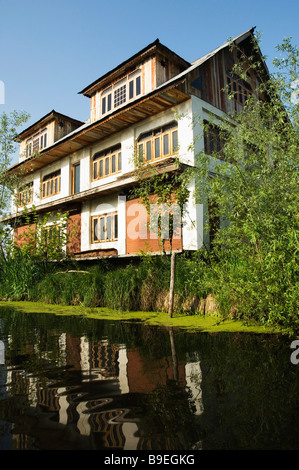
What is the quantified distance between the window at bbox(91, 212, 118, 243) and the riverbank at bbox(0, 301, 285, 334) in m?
5.90

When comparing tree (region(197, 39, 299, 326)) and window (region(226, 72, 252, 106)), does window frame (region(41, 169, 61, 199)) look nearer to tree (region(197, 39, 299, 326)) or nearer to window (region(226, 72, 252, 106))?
window (region(226, 72, 252, 106))

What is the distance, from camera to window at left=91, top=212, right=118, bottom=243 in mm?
14914

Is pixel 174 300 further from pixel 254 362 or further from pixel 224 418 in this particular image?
pixel 224 418

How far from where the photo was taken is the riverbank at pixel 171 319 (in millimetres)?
5798

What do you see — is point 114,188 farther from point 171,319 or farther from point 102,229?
point 171,319

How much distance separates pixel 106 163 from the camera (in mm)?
15758

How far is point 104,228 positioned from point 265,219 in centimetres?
1071

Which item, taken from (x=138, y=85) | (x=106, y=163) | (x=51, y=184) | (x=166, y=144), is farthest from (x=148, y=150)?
(x=51, y=184)

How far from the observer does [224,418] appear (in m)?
2.28

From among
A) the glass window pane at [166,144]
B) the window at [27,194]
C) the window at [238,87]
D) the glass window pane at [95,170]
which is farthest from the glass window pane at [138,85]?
the window at [27,194]

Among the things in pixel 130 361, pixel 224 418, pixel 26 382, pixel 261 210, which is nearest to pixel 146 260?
pixel 261 210

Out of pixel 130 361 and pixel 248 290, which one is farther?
pixel 248 290

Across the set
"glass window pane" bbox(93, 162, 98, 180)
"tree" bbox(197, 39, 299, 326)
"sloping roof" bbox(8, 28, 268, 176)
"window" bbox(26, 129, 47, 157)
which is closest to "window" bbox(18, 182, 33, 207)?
"window" bbox(26, 129, 47, 157)

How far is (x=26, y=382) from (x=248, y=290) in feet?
12.4
